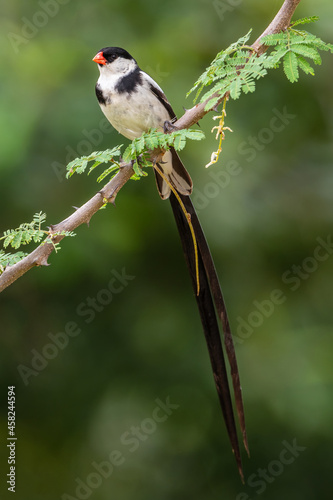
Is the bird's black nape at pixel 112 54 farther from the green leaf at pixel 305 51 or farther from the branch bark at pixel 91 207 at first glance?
the green leaf at pixel 305 51

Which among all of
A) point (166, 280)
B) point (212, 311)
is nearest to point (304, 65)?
point (212, 311)

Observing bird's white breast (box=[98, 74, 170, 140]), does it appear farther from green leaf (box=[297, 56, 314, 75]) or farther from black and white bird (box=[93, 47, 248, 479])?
green leaf (box=[297, 56, 314, 75])

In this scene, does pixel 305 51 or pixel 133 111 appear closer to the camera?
pixel 305 51

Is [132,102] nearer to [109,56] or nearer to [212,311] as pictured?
[109,56]

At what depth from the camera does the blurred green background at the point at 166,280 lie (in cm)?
351

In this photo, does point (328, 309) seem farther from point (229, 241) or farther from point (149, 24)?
point (149, 24)

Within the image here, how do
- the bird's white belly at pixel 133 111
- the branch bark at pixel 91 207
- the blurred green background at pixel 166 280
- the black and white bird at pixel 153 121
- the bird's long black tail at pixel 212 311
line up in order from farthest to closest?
the blurred green background at pixel 166 280 → the bird's white belly at pixel 133 111 → the black and white bird at pixel 153 121 → the bird's long black tail at pixel 212 311 → the branch bark at pixel 91 207

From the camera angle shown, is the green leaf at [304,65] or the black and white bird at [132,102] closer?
the green leaf at [304,65]

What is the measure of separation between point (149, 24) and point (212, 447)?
245cm

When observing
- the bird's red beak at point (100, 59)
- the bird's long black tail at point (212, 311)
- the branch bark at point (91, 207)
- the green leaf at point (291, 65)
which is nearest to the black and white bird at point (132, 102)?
the bird's red beak at point (100, 59)

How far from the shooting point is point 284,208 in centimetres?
376

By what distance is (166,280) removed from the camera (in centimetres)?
384

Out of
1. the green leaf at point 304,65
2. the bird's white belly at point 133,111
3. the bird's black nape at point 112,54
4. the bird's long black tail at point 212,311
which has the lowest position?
the bird's long black tail at point 212,311

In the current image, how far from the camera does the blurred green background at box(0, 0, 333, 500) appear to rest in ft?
11.5
